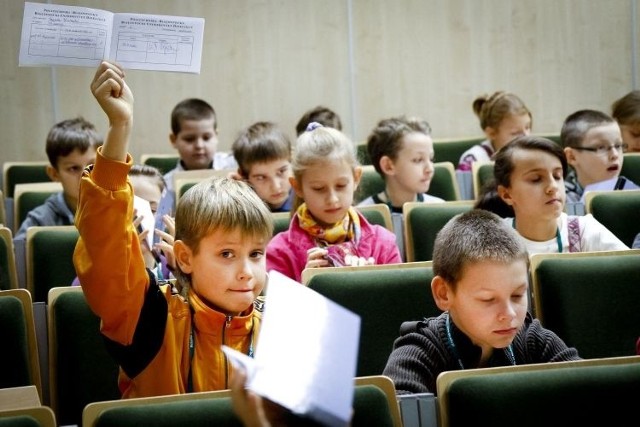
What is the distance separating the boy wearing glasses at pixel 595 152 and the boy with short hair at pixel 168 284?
2.47m

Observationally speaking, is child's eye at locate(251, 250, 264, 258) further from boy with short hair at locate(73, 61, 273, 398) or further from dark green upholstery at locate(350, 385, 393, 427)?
dark green upholstery at locate(350, 385, 393, 427)

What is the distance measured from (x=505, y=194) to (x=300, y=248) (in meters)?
0.76

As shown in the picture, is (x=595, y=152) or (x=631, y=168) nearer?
(x=595, y=152)

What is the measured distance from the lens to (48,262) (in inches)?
137

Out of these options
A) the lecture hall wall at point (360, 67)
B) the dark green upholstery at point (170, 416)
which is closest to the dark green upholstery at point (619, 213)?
the dark green upholstery at point (170, 416)

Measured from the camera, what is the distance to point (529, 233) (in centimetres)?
337

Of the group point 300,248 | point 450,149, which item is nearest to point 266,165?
point 300,248

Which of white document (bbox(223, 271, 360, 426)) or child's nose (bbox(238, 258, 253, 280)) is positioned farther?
child's nose (bbox(238, 258, 253, 280))

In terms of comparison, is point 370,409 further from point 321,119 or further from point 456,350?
→ point 321,119

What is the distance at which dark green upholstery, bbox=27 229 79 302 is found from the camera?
3.48m

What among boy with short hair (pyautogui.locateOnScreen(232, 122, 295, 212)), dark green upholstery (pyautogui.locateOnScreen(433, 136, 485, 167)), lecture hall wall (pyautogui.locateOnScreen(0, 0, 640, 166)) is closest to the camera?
boy with short hair (pyautogui.locateOnScreen(232, 122, 295, 212))

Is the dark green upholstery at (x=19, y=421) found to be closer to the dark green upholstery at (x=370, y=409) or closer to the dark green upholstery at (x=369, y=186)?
the dark green upholstery at (x=370, y=409)

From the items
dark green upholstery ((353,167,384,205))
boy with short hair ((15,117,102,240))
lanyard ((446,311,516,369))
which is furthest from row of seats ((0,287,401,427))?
dark green upholstery ((353,167,384,205))

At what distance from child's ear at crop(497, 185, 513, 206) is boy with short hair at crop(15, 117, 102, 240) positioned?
1.90m
